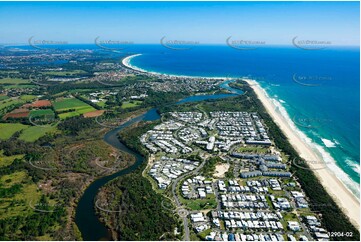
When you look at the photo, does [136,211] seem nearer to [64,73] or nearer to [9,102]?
[9,102]

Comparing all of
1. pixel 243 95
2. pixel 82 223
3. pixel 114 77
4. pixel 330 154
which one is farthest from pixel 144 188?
pixel 114 77

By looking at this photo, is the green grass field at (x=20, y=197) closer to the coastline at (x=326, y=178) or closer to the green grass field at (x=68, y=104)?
the green grass field at (x=68, y=104)

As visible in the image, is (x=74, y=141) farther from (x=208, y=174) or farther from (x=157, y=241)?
(x=157, y=241)

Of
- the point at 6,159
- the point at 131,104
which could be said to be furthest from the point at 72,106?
the point at 6,159

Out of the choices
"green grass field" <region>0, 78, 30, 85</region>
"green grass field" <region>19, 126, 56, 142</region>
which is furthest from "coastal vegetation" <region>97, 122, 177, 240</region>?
"green grass field" <region>0, 78, 30, 85</region>

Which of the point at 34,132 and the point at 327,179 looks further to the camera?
the point at 34,132

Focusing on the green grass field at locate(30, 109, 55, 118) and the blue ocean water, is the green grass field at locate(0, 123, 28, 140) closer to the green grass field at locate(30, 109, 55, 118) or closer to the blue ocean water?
the green grass field at locate(30, 109, 55, 118)
